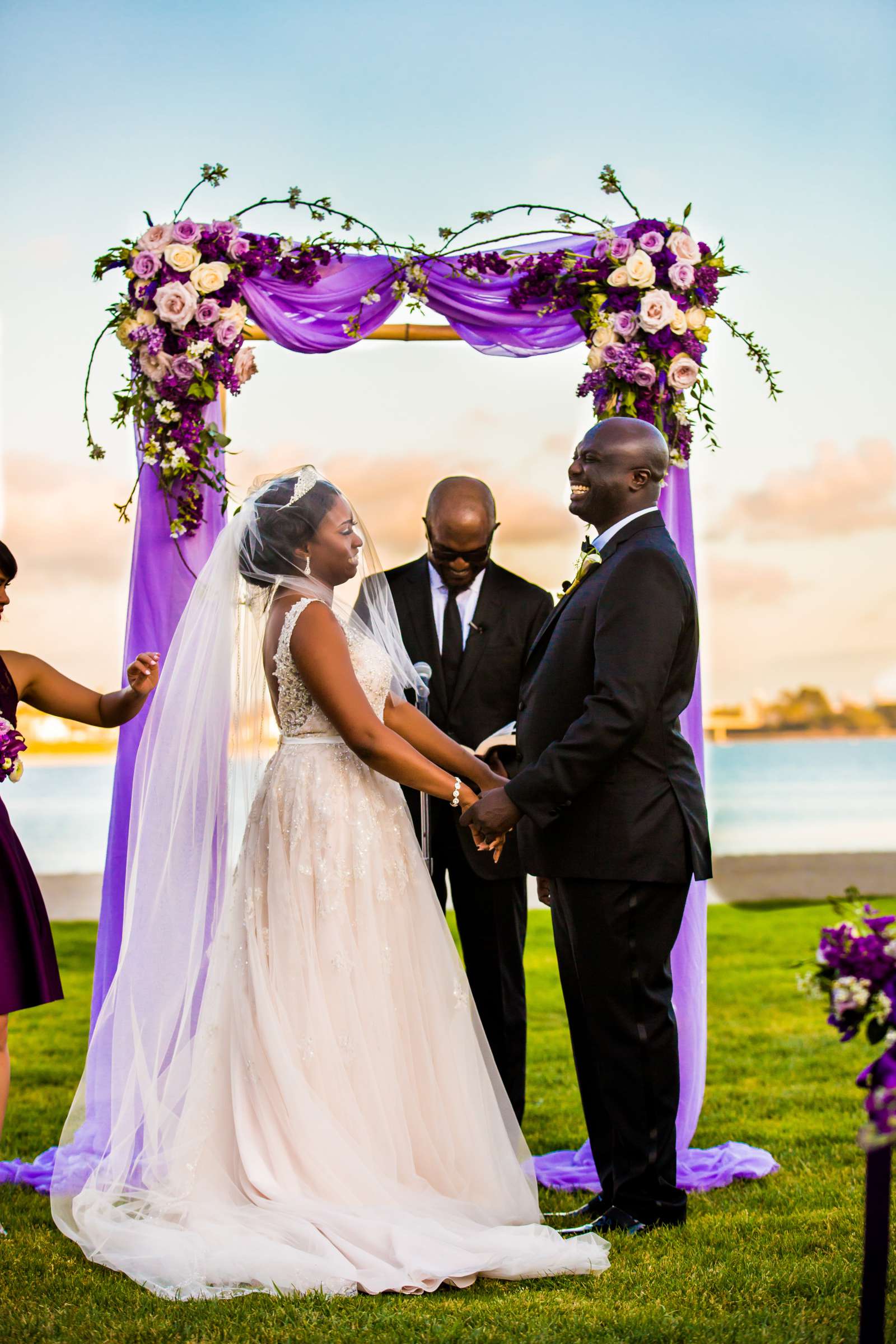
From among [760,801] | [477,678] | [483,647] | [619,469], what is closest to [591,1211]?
[477,678]

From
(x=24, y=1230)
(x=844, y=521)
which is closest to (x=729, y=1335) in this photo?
(x=24, y=1230)

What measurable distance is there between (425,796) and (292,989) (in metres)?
1.00

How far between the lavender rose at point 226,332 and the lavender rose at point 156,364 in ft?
0.66

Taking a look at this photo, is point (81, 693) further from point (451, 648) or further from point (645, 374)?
point (645, 374)

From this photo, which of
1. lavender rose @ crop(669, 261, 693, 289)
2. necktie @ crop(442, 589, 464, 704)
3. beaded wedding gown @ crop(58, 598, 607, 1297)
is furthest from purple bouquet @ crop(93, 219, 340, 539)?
lavender rose @ crop(669, 261, 693, 289)

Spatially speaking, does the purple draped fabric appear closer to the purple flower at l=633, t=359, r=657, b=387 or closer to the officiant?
the officiant

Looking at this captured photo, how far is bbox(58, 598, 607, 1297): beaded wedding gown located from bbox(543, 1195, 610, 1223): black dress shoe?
23 centimetres

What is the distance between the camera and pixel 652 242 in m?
4.82

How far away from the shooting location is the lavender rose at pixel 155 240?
Answer: 191 inches

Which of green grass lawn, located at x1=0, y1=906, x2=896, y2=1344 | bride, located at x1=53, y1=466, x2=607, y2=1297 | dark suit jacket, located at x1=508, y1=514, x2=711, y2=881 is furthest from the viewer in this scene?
dark suit jacket, located at x1=508, y1=514, x2=711, y2=881

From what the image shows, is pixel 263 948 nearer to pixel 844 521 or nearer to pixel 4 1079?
pixel 4 1079

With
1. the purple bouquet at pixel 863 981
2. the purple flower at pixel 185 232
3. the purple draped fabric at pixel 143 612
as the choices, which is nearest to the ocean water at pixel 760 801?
the purple draped fabric at pixel 143 612

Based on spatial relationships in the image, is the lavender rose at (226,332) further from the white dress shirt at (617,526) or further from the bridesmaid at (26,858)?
the white dress shirt at (617,526)

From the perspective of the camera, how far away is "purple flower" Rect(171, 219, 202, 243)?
4.84 metres
